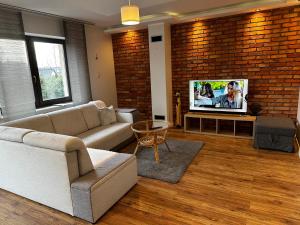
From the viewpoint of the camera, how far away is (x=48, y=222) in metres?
2.04

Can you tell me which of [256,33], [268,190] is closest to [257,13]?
[256,33]

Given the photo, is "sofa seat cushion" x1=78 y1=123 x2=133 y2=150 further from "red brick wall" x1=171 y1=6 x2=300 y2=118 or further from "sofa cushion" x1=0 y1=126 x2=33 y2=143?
"red brick wall" x1=171 y1=6 x2=300 y2=118

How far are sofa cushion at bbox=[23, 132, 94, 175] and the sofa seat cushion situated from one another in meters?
0.89

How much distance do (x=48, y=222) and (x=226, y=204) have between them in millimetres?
1773

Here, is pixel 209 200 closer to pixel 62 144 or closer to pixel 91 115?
pixel 62 144

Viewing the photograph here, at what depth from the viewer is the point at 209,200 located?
7.45 ft

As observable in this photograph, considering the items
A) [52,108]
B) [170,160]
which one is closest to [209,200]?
[170,160]

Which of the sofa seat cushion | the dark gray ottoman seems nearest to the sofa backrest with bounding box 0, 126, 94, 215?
the sofa seat cushion

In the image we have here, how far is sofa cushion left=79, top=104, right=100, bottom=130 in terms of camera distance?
147 inches

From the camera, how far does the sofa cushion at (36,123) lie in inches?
111

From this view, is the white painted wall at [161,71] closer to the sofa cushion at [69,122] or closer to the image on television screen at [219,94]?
the image on television screen at [219,94]

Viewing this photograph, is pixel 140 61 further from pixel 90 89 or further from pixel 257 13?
pixel 257 13

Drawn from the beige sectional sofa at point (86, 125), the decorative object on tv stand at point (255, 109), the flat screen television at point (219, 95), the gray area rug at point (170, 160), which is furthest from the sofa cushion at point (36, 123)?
the decorative object on tv stand at point (255, 109)

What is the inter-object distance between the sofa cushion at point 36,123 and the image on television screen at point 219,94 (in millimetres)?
2784
